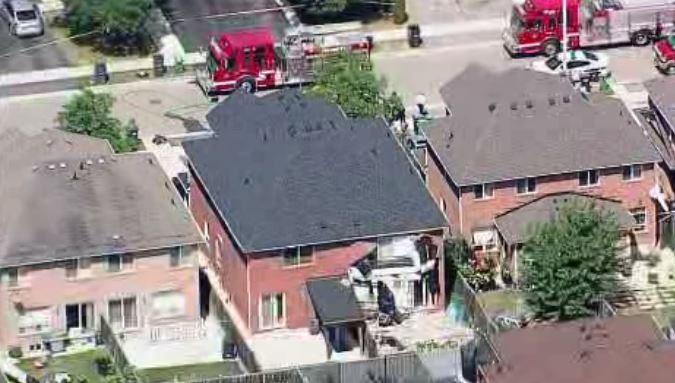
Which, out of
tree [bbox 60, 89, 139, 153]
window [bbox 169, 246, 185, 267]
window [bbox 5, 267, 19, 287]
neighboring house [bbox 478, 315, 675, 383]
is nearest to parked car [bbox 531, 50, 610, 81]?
tree [bbox 60, 89, 139, 153]

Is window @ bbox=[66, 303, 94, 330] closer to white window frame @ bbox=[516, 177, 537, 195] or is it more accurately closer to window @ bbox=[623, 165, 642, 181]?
white window frame @ bbox=[516, 177, 537, 195]

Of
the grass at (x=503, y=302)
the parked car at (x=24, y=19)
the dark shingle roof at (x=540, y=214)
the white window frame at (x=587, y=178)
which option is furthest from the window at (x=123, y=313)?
the parked car at (x=24, y=19)

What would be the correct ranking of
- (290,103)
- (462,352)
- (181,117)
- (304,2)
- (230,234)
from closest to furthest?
1. (462,352)
2. (230,234)
3. (290,103)
4. (181,117)
5. (304,2)

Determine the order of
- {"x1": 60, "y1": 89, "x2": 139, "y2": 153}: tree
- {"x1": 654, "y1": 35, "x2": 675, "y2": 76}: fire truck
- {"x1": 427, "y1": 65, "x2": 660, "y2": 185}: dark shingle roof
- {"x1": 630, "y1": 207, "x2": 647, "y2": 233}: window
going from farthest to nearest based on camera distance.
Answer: {"x1": 654, "y1": 35, "x2": 675, "y2": 76}: fire truck
{"x1": 60, "y1": 89, "x2": 139, "y2": 153}: tree
{"x1": 630, "y1": 207, "x2": 647, "y2": 233}: window
{"x1": 427, "y1": 65, "x2": 660, "y2": 185}: dark shingle roof

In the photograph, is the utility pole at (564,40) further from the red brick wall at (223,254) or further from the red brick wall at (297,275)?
the red brick wall at (297,275)

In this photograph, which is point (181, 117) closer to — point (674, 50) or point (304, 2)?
point (304, 2)

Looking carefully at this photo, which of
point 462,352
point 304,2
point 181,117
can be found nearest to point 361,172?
point 462,352

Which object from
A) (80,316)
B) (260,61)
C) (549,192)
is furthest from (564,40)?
(80,316)
